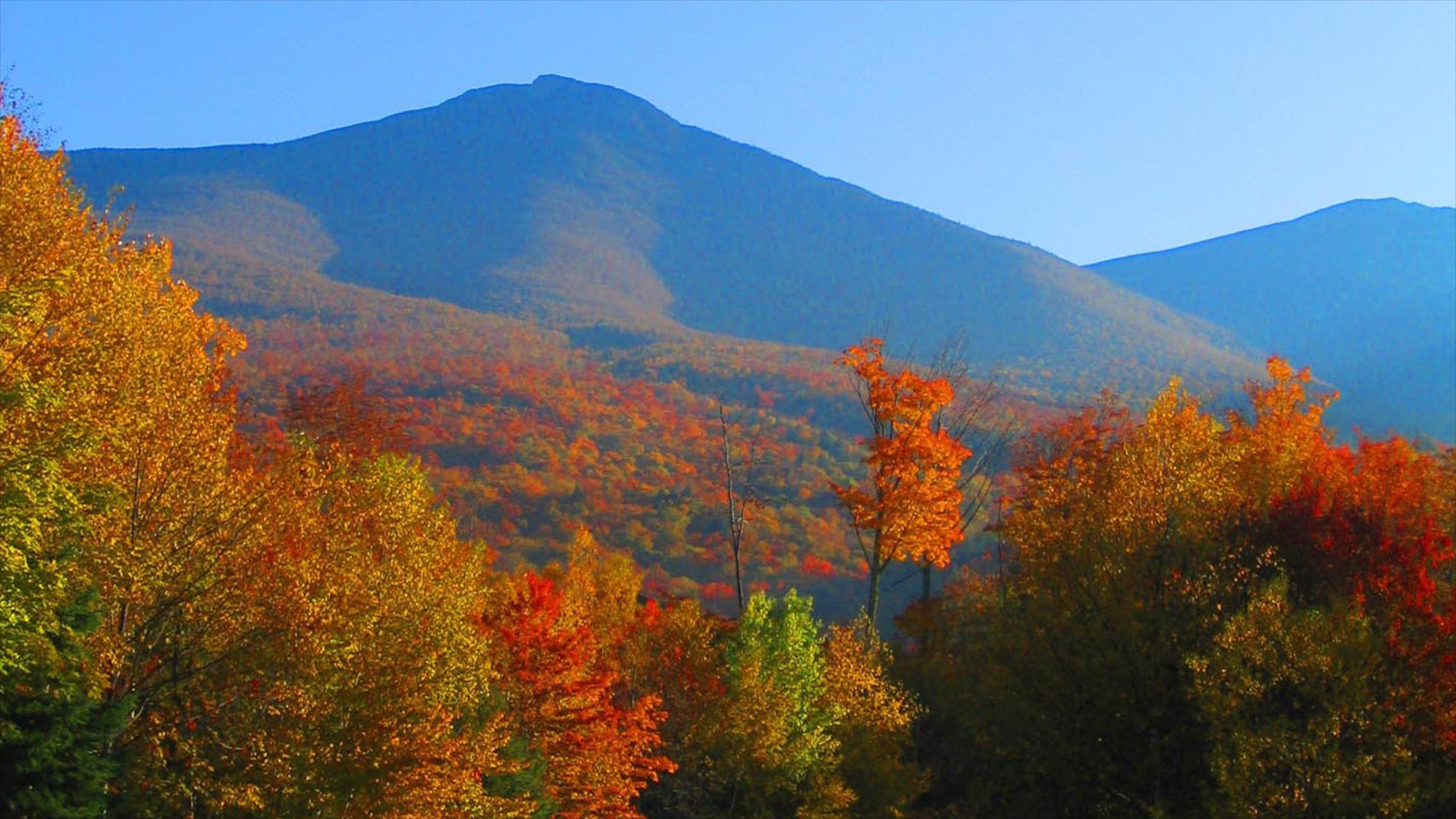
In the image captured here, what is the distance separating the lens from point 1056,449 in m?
50.9

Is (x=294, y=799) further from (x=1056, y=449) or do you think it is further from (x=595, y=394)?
(x=595, y=394)

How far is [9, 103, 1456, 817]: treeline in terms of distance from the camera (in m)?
19.9

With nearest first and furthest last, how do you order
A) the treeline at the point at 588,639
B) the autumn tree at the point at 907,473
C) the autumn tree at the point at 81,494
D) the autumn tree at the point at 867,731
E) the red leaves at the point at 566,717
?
the autumn tree at the point at 81,494 → the treeline at the point at 588,639 → the red leaves at the point at 566,717 → the autumn tree at the point at 907,473 → the autumn tree at the point at 867,731

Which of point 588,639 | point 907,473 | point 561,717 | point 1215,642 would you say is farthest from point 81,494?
point 1215,642

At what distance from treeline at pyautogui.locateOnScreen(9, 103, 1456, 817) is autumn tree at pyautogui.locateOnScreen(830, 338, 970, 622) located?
90 mm

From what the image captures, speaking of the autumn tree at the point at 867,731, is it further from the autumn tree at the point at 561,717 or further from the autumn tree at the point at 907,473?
the autumn tree at the point at 561,717

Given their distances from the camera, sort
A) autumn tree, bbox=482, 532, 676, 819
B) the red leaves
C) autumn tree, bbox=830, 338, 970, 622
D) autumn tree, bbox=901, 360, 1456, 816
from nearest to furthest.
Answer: autumn tree, bbox=901, 360, 1456, 816, autumn tree, bbox=482, 532, 676, 819, the red leaves, autumn tree, bbox=830, 338, 970, 622

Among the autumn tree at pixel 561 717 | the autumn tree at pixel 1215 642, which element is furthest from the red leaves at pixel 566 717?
the autumn tree at pixel 1215 642

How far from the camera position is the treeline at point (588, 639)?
65.3 ft

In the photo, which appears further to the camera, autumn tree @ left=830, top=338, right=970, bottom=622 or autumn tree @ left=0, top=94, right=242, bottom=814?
autumn tree @ left=830, top=338, right=970, bottom=622

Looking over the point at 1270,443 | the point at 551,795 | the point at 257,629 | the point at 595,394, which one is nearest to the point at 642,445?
the point at 595,394

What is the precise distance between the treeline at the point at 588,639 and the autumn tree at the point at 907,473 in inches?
3.5

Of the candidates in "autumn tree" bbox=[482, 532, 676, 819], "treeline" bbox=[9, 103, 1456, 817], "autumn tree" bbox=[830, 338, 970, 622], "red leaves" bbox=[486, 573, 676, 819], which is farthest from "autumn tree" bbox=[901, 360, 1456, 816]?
"red leaves" bbox=[486, 573, 676, 819]

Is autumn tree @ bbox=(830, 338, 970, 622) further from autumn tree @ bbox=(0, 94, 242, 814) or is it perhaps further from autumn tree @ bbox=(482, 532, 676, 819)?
autumn tree @ bbox=(0, 94, 242, 814)
